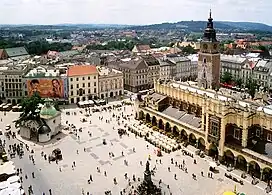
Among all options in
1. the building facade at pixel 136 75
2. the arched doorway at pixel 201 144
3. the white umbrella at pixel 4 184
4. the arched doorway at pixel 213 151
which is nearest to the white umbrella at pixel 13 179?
the white umbrella at pixel 4 184

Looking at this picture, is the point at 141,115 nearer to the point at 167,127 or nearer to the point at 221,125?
the point at 167,127

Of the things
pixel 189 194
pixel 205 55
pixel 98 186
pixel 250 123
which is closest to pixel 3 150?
pixel 98 186

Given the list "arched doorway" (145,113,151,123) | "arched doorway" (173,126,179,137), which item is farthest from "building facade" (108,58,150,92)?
"arched doorway" (173,126,179,137)

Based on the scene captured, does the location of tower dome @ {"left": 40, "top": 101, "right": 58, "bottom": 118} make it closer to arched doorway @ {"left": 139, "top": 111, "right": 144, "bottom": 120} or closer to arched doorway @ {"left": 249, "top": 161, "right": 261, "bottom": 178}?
arched doorway @ {"left": 139, "top": 111, "right": 144, "bottom": 120}

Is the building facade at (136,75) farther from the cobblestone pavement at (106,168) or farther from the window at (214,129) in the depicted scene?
the window at (214,129)

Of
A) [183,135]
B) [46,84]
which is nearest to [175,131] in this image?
[183,135]
